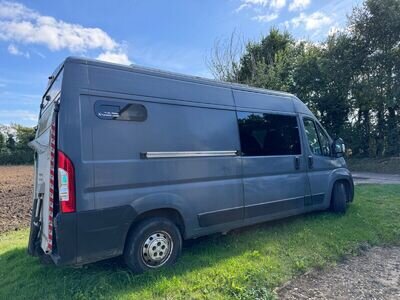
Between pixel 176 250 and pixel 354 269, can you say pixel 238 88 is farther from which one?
pixel 354 269

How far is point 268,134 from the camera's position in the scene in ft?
A: 17.5

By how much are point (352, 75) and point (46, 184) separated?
680 inches

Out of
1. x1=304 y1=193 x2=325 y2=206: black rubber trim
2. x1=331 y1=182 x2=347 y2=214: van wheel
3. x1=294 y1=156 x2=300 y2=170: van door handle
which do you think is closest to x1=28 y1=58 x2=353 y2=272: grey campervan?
x1=294 y1=156 x2=300 y2=170: van door handle

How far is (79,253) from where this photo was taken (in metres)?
3.39

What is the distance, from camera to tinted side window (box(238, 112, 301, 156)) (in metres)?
4.98

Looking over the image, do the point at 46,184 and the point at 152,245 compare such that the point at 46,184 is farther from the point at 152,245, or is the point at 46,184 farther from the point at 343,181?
the point at 343,181

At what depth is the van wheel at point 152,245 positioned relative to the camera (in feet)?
12.4

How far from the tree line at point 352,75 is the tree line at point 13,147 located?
2416 centimetres

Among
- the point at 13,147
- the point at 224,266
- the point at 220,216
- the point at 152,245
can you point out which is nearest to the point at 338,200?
the point at 220,216

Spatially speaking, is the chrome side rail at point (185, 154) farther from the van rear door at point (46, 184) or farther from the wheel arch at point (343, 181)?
the wheel arch at point (343, 181)

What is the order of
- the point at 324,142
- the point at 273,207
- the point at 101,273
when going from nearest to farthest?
the point at 101,273
the point at 273,207
the point at 324,142

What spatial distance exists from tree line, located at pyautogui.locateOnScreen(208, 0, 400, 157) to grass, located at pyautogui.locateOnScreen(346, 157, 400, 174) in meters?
0.64

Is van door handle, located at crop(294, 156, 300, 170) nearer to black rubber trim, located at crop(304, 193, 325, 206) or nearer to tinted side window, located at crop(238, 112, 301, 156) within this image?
tinted side window, located at crop(238, 112, 301, 156)

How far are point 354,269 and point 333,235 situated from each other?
3.48 feet
